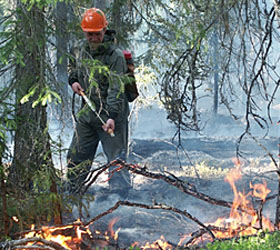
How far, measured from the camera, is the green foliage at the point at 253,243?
321 cm

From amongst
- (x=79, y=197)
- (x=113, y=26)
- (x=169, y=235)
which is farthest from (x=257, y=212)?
(x=113, y=26)

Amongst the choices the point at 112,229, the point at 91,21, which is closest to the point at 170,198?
the point at 112,229

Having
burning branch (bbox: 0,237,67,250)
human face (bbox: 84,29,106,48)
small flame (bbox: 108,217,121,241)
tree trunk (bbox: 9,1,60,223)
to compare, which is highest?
human face (bbox: 84,29,106,48)

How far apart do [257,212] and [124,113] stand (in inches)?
130

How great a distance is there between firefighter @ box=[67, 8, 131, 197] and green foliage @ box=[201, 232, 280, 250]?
5.41ft

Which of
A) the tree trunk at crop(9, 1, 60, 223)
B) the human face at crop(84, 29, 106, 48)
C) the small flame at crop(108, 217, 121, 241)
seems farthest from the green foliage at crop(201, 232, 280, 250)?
the human face at crop(84, 29, 106, 48)

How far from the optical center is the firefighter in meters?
5.23

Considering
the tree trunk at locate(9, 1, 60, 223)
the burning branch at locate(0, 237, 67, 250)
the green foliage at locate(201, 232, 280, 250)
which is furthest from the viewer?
the tree trunk at locate(9, 1, 60, 223)

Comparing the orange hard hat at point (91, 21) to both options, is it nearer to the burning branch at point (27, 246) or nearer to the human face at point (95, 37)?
the human face at point (95, 37)

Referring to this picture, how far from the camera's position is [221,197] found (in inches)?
293

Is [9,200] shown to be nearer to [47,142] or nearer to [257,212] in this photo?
[47,142]

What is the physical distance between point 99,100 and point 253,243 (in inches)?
142

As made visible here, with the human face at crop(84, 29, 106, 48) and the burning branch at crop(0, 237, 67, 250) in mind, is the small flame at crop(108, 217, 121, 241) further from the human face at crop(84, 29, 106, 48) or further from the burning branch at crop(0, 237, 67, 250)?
the human face at crop(84, 29, 106, 48)

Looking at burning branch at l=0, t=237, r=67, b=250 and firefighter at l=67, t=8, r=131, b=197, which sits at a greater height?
firefighter at l=67, t=8, r=131, b=197
